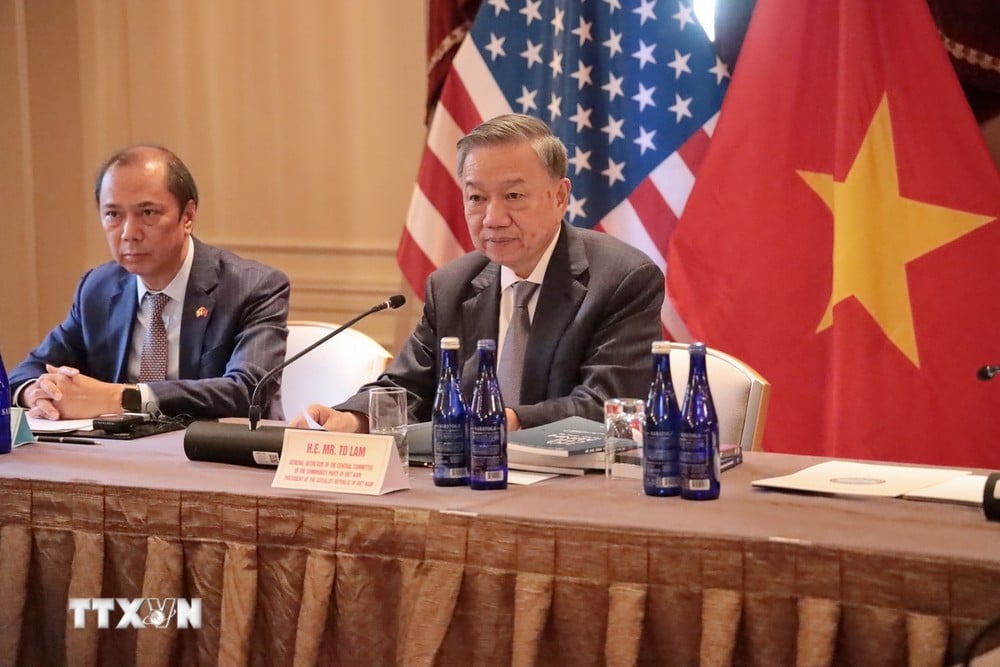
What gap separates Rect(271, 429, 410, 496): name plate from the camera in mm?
1898

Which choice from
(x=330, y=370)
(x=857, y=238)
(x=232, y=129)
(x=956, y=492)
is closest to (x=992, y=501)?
(x=956, y=492)

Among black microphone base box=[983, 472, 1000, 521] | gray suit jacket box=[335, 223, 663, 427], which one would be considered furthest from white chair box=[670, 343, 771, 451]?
black microphone base box=[983, 472, 1000, 521]

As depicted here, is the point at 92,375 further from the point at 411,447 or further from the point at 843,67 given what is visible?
the point at 843,67

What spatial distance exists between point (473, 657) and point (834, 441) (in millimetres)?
1861

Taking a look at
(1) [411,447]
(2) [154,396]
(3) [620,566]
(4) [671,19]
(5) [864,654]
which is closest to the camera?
(5) [864,654]

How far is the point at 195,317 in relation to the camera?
3.21 m

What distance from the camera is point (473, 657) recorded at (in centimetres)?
172

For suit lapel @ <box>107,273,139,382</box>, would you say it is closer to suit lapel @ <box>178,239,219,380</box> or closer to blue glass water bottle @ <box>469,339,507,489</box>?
suit lapel @ <box>178,239,219,380</box>

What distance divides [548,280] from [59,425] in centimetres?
120

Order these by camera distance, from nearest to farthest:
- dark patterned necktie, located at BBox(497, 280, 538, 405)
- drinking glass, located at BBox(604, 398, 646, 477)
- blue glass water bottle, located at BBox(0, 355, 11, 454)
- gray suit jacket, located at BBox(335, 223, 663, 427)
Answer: drinking glass, located at BBox(604, 398, 646, 477) → blue glass water bottle, located at BBox(0, 355, 11, 454) → gray suit jacket, located at BBox(335, 223, 663, 427) → dark patterned necktie, located at BBox(497, 280, 538, 405)

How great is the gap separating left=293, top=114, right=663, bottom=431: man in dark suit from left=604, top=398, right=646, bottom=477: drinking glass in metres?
0.46

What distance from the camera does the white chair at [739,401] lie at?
2.56 metres

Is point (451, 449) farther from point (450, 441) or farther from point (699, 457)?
point (699, 457)

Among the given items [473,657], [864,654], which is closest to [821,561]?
[864,654]
